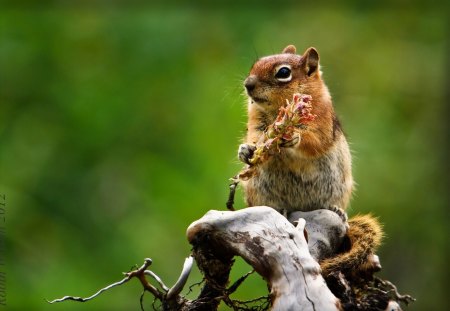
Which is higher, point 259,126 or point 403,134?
point 403,134

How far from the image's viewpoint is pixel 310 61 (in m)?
Result: 5.55

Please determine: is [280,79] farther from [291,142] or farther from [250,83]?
[291,142]

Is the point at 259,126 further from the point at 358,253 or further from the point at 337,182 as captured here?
the point at 358,253

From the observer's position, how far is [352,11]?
10719 millimetres

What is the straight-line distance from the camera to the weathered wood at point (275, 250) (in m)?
3.78

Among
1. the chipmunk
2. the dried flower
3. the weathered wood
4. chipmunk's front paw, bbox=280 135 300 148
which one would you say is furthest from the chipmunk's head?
the weathered wood

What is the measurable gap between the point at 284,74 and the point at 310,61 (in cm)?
23

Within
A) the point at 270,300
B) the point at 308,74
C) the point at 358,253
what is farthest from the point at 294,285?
the point at 308,74

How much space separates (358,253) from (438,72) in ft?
20.6

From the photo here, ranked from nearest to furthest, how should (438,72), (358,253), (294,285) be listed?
(294,285), (358,253), (438,72)

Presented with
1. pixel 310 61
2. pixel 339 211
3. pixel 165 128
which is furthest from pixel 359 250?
pixel 165 128

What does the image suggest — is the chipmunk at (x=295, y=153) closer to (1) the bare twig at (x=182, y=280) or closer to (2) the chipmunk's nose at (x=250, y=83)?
(2) the chipmunk's nose at (x=250, y=83)

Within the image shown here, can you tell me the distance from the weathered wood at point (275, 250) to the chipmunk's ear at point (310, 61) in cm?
161

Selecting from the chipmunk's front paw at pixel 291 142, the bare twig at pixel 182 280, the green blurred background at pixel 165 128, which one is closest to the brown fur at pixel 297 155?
the chipmunk's front paw at pixel 291 142
